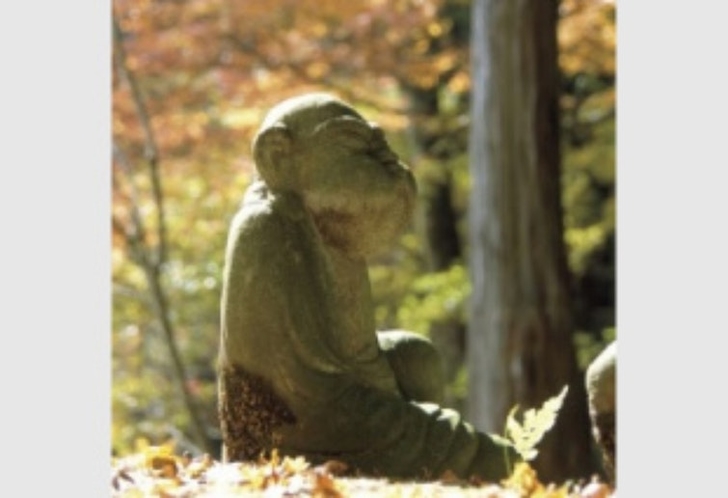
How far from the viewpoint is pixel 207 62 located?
10875 millimetres

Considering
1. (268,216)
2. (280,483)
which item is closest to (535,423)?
(280,483)

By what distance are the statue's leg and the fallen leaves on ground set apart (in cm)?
72

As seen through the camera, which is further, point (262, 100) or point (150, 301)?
point (262, 100)

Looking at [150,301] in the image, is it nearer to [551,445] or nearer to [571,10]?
[551,445]

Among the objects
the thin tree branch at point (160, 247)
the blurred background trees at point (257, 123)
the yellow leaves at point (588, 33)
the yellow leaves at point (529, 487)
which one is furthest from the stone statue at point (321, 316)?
the yellow leaves at point (588, 33)

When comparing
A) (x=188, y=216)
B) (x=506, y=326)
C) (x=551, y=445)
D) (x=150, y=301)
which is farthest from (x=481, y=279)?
(x=188, y=216)

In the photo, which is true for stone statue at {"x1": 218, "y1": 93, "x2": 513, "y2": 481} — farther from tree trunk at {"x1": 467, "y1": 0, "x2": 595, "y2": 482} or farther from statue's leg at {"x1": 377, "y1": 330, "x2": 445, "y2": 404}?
tree trunk at {"x1": 467, "y1": 0, "x2": 595, "y2": 482}

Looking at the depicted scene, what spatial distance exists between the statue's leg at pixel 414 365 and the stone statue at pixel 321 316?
56mm

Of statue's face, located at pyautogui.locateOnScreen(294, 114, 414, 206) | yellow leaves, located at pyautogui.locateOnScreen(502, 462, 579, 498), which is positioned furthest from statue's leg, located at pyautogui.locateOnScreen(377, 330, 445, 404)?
yellow leaves, located at pyautogui.locateOnScreen(502, 462, 579, 498)

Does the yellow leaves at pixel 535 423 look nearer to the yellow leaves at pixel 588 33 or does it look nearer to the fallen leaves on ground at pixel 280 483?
the fallen leaves on ground at pixel 280 483

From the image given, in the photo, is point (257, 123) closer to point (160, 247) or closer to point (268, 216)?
point (160, 247)

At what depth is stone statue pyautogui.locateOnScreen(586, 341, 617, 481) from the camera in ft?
16.1

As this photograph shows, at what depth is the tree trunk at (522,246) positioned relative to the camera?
8.84 metres

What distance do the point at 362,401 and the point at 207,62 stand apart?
6184 millimetres
